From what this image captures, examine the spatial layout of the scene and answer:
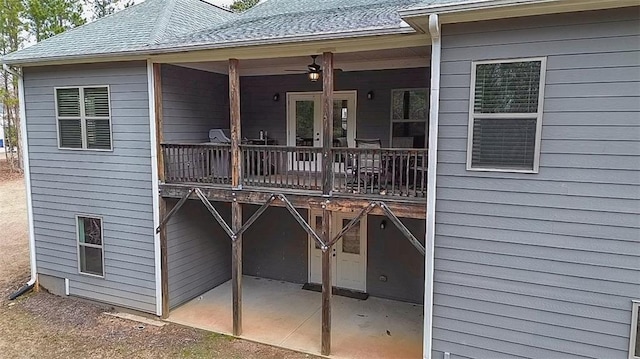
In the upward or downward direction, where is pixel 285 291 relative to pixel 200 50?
downward

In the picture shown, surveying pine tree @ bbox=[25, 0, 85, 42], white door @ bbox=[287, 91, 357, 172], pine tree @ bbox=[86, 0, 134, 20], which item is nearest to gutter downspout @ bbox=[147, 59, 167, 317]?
white door @ bbox=[287, 91, 357, 172]

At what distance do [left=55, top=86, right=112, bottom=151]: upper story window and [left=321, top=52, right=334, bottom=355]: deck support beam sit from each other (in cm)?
445

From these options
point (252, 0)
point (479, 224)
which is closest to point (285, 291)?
point (479, 224)

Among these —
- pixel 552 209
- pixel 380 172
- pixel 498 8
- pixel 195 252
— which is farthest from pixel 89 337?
pixel 498 8

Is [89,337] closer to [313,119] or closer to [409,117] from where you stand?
[313,119]

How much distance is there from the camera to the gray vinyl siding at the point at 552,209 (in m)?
4.70

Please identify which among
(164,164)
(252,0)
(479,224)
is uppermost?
(252,0)

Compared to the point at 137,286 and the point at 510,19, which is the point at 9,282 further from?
the point at 510,19

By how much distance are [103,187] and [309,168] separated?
4363 millimetres

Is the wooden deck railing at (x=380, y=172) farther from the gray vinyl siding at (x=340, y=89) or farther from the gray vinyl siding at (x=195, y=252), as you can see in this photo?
the gray vinyl siding at (x=195, y=252)

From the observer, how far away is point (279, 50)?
6.76 meters

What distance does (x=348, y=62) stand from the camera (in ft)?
26.5

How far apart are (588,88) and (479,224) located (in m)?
2.02

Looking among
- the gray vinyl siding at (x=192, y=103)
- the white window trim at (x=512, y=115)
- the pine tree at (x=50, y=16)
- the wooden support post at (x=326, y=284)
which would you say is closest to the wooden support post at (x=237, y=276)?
the wooden support post at (x=326, y=284)
